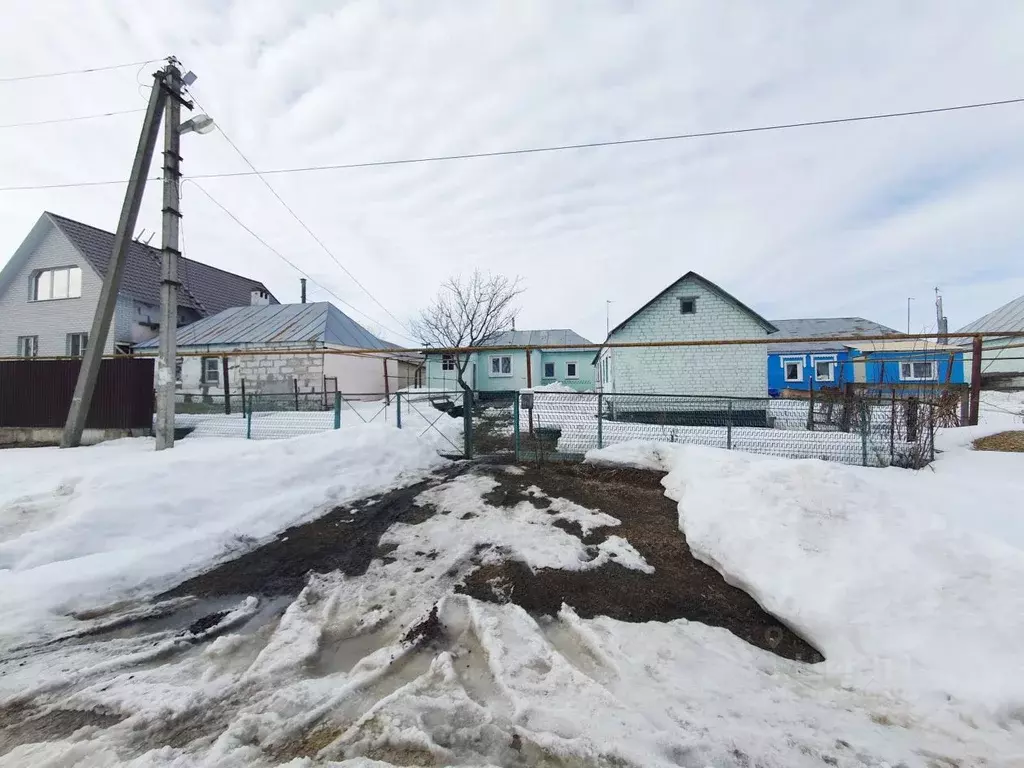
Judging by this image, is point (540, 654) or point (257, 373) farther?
point (257, 373)

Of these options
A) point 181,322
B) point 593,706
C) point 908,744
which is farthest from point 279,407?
point 908,744

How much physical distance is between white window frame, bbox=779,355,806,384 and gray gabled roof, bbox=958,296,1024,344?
10.2 metres

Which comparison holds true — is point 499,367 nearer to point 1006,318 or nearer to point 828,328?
point 828,328

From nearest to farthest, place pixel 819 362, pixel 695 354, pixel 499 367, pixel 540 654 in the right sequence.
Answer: pixel 540 654
pixel 695 354
pixel 819 362
pixel 499 367

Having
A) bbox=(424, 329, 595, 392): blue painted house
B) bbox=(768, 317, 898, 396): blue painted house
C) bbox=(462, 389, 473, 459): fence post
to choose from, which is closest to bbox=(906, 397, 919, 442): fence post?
bbox=(462, 389, 473, 459): fence post

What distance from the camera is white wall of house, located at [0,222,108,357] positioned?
1859 centimetres

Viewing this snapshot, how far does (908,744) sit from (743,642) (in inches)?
34.3

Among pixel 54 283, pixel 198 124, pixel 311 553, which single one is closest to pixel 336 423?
pixel 311 553

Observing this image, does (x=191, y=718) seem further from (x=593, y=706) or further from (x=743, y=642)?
(x=743, y=642)

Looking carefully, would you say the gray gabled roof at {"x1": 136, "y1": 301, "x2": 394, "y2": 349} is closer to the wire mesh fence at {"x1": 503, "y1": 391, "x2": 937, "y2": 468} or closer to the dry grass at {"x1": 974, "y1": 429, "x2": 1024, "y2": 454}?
the wire mesh fence at {"x1": 503, "y1": 391, "x2": 937, "y2": 468}

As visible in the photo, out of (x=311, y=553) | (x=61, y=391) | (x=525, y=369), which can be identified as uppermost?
(x=525, y=369)

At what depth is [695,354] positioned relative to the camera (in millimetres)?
14672

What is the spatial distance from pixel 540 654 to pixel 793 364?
2555cm

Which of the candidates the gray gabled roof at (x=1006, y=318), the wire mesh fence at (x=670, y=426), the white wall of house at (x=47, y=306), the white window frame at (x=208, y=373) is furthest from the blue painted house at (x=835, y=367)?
the white wall of house at (x=47, y=306)
